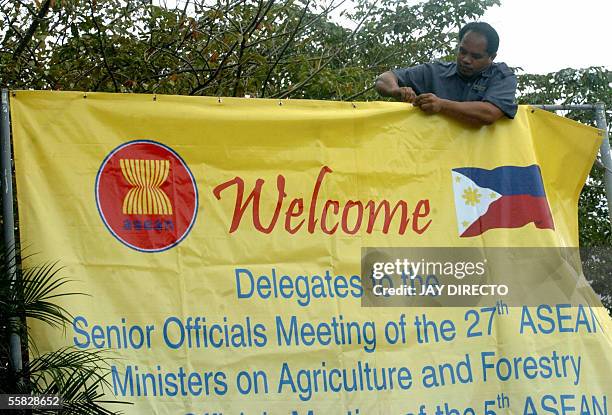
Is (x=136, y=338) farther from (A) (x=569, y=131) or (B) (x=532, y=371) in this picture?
(A) (x=569, y=131)

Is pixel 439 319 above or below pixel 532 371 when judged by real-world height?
above

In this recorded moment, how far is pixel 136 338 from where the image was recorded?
3682mm

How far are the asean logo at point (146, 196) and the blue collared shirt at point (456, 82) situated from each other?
1352 millimetres

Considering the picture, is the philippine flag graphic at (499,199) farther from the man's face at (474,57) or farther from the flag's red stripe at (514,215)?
the man's face at (474,57)

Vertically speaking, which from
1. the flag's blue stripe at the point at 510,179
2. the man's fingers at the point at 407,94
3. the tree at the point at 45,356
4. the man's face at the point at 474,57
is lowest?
the tree at the point at 45,356

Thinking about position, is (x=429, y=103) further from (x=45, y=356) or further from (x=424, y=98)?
(x=45, y=356)

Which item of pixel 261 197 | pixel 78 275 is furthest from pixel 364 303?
pixel 78 275

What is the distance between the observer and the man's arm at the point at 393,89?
14.1 feet

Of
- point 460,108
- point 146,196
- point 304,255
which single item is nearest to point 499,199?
point 460,108

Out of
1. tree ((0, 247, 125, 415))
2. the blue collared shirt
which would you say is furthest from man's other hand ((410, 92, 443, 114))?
tree ((0, 247, 125, 415))

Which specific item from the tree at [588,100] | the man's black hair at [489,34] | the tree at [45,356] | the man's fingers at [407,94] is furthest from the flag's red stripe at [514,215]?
the tree at [588,100]

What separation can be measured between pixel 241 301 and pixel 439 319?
934 mm

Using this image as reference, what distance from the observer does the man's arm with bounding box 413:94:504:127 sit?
423 cm

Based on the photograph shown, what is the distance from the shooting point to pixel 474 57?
14.7 feet
